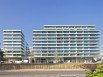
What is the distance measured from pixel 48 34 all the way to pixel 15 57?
1129 inches

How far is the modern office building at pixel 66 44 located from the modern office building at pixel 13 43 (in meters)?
21.1

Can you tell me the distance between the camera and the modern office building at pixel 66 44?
549 ft

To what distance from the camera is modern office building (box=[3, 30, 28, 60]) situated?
603 feet

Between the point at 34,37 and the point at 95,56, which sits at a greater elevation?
the point at 34,37

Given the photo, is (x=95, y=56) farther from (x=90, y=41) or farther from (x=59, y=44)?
(x=59, y=44)

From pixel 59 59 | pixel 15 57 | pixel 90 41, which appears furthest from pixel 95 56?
pixel 15 57

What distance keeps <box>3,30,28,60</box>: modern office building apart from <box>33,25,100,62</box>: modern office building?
21.1 meters

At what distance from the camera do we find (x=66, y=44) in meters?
169

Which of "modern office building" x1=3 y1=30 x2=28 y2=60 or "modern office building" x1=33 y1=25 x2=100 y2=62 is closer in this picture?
"modern office building" x1=33 y1=25 x2=100 y2=62

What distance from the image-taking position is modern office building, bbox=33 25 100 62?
16738cm

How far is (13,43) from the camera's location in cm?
18700

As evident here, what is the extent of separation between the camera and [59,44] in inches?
6649

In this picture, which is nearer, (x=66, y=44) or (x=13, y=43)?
(x=66, y=44)

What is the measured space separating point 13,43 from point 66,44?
1510 inches
